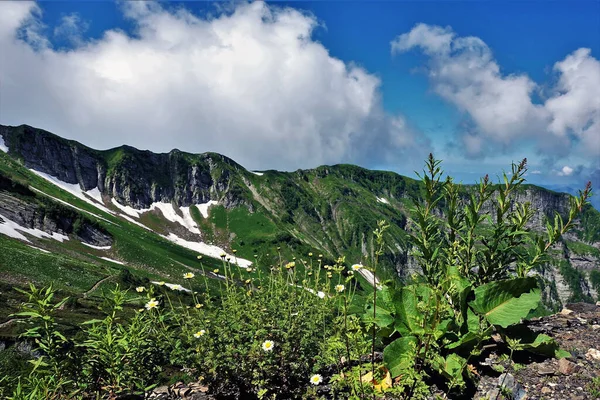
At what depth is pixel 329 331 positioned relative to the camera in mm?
6102

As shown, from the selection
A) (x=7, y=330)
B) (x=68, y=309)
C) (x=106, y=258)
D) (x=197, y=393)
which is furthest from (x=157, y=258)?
(x=197, y=393)

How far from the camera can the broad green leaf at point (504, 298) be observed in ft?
21.9

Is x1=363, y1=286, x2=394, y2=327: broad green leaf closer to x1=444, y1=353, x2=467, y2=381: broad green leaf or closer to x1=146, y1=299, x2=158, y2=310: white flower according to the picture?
x1=444, y1=353, x2=467, y2=381: broad green leaf

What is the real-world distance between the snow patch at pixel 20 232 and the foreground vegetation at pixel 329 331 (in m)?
129

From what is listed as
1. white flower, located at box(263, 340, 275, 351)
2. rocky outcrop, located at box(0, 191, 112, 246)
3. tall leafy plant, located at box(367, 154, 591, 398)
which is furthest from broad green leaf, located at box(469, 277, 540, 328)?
rocky outcrop, located at box(0, 191, 112, 246)

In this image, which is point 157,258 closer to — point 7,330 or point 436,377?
point 7,330

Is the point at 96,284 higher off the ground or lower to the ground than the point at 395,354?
lower

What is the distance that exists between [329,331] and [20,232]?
140773 mm

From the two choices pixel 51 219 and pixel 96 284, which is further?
pixel 51 219

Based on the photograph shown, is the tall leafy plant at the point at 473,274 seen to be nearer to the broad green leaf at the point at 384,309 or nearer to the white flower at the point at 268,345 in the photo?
the broad green leaf at the point at 384,309

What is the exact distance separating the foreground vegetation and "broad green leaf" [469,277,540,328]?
2cm

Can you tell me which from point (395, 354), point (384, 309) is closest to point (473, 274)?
point (384, 309)

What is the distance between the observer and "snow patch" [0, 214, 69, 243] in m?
110

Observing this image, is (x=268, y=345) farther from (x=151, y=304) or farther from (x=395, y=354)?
(x=395, y=354)
